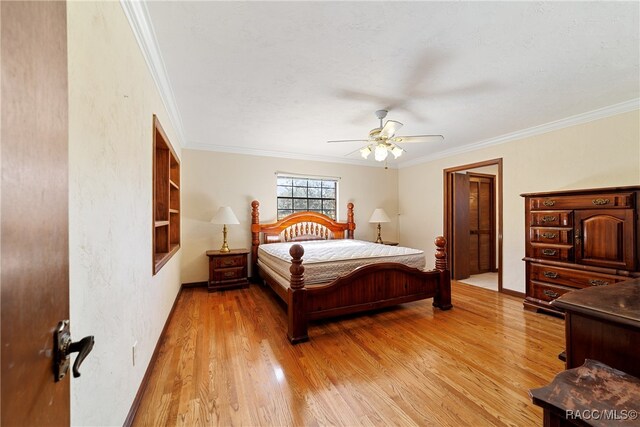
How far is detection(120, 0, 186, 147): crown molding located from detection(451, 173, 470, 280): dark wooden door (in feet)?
14.8

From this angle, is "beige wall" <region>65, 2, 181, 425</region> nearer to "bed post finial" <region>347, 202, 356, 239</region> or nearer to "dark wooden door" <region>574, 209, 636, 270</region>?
"bed post finial" <region>347, 202, 356, 239</region>

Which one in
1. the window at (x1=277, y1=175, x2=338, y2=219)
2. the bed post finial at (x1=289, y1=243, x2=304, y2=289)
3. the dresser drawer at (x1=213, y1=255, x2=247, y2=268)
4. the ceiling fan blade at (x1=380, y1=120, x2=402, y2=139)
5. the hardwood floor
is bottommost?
the hardwood floor

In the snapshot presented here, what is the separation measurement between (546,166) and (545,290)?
63.0 inches

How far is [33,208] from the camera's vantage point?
1.67 feet

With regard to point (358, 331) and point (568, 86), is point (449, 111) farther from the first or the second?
point (358, 331)

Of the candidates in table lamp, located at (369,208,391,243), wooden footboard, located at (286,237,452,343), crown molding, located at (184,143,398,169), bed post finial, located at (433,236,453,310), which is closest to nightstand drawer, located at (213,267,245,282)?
wooden footboard, located at (286,237,452,343)

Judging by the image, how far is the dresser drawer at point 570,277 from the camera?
8.27ft

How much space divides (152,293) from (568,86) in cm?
404

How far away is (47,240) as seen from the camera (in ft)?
1.84

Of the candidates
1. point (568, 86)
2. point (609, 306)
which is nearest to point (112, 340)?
point (609, 306)

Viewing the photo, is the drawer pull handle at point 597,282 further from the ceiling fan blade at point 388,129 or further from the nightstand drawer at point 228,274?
the nightstand drawer at point 228,274

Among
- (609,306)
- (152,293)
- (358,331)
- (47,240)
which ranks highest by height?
(47,240)

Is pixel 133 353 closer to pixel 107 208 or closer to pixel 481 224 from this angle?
pixel 107 208

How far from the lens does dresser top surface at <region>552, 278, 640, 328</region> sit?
3.22 feet
